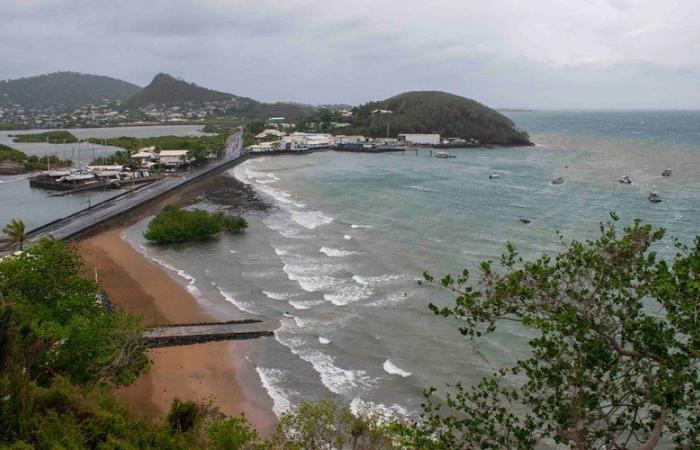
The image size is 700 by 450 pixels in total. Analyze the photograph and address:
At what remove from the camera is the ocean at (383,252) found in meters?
25.0

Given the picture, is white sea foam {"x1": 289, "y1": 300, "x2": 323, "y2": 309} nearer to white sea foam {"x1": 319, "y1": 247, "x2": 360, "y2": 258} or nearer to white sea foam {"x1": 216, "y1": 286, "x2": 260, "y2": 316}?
white sea foam {"x1": 216, "y1": 286, "x2": 260, "y2": 316}

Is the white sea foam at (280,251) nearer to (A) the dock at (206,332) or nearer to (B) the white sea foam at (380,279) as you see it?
(B) the white sea foam at (380,279)

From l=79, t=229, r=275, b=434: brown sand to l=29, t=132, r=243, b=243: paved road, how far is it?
8.31 metres

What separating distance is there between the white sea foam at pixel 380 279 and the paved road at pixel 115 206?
76.6 ft

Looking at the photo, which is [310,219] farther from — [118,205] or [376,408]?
[376,408]

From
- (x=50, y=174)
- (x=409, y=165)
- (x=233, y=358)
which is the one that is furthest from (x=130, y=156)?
(x=233, y=358)

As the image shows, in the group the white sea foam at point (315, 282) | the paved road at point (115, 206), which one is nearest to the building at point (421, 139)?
the paved road at point (115, 206)

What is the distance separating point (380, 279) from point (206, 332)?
40.9 ft

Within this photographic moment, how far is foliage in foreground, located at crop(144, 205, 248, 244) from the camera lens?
45812 mm

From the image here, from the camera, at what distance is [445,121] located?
149500mm

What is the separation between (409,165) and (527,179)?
24359 millimetres

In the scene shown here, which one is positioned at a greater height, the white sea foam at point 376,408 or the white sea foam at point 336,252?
the white sea foam at point 336,252

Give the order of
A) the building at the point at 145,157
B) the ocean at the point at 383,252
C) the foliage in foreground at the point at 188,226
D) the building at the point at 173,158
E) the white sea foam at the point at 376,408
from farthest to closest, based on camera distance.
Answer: the building at the point at 145,157, the building at the point at 173,158, the foliage in foreground at the point at 188,226, the ocean at the point at 383,252, the white sea foam at the point at 376,408

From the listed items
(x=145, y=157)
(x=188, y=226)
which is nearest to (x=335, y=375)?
(x=188, y=226)
